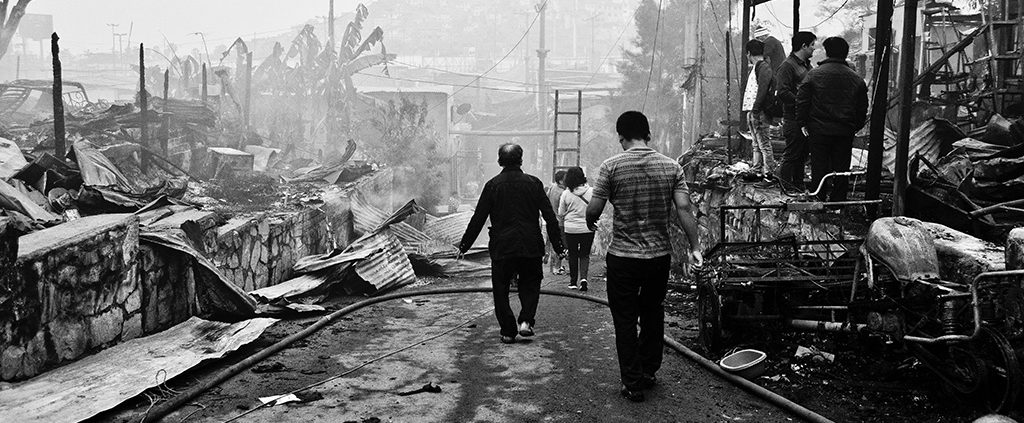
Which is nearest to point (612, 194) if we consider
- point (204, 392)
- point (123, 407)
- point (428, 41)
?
point (204, 392)

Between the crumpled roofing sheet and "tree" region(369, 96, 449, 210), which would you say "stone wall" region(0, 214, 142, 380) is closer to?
the crumpled roofing sheet

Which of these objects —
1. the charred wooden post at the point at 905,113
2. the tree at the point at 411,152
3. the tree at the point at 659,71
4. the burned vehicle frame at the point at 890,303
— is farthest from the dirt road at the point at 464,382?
the tree at the point at 659,71

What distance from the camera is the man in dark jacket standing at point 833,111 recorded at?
28.3ft

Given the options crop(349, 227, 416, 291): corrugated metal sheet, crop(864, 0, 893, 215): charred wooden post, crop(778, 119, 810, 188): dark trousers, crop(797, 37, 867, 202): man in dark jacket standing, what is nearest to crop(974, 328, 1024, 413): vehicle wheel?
crop(864, 0, 893, 215): charred wooden post

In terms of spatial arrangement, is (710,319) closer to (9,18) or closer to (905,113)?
(905,113)

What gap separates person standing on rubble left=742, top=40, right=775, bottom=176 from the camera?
10.7m

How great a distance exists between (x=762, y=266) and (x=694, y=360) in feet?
3.97

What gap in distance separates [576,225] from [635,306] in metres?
5.22

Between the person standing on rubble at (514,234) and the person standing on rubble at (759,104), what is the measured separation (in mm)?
3924

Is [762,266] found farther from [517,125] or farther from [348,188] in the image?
[517,125]

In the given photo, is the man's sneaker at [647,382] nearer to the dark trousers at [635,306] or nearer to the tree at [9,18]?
the dark trousers at [635,306]

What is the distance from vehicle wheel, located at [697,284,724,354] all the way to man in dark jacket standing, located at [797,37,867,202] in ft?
8.91

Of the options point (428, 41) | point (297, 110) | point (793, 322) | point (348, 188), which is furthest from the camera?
point (428, 41)

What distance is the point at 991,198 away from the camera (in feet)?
24.8
